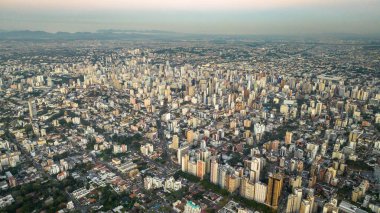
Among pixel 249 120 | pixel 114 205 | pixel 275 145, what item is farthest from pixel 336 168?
pixel 114 205

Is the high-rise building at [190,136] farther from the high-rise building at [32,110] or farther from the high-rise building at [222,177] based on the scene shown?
the high-rise building at [32,110]

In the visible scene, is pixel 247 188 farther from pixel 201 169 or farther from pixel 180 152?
pixel 180 152

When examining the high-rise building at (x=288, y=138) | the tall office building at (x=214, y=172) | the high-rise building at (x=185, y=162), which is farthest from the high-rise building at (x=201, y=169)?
the high-rise building at (x=288, y=138)

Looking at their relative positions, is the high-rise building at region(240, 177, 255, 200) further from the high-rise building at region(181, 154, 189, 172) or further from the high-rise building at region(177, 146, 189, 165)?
the high-rise building at region(177, 146, 189, 165)

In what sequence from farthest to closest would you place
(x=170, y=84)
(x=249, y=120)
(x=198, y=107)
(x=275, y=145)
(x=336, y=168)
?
(x=170, y=84)
(x=198, y=107)
(x=249, y=120)
(x=275, y=145)
(x=336, y=168)

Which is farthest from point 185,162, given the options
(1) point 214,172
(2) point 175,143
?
(2) point 175,143

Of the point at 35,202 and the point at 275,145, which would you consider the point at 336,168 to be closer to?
the point at 275,145
